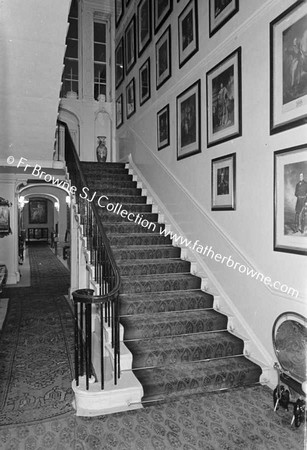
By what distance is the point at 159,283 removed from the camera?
14.5ft

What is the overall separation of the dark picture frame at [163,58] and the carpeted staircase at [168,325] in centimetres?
256

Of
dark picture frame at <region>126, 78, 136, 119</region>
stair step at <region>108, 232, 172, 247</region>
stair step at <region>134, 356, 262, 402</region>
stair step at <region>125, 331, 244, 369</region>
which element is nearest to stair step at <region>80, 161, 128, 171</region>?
dark picture frame at <region>126, 78, 136, 119</region>

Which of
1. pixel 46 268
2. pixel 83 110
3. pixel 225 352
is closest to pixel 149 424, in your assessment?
pixel 225 352

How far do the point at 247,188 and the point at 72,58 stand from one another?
767cm

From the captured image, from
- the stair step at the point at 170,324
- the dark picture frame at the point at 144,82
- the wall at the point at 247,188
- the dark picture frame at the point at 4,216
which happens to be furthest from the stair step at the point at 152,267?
the dark picture frame at the point at 4,216

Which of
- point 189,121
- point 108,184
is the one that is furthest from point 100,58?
point 189,121

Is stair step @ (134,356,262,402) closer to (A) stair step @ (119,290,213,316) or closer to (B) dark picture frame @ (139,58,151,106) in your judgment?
(A) stair step @ (119,290,213,316)

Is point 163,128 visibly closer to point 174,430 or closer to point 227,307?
point 227,307

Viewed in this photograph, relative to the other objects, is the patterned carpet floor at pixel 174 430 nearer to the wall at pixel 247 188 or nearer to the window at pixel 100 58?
the wall at pixel 247 188

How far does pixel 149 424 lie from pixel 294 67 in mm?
3112

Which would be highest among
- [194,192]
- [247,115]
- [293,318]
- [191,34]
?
[191,34]

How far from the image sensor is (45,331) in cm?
500

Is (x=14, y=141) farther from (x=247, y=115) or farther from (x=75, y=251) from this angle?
(x=247, y=115)

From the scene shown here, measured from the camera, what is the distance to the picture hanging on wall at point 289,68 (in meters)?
2.89
